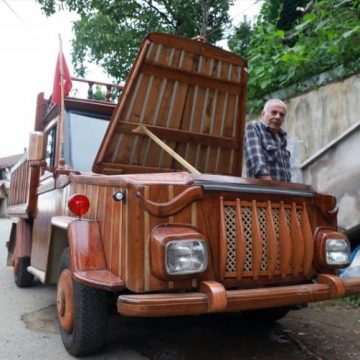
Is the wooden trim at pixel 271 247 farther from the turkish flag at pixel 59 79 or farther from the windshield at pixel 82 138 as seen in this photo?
the turkish flag at pixel 59 79

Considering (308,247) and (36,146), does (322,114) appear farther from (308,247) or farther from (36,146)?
(36,146)

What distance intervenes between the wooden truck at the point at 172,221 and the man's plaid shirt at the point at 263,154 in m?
0.54

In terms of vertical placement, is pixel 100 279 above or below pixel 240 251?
below

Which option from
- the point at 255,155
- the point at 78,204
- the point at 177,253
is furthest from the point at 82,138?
the point at 177,253

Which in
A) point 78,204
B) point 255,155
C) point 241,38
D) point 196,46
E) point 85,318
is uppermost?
point 241,38

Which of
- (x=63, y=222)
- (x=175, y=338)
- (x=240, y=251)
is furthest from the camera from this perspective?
(x=175, y=338)

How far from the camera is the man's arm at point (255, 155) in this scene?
3.81 metres

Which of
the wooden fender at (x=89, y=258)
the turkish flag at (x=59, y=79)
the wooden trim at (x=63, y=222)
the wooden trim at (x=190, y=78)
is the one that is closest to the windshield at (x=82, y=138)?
the turkish flag at (x=59, y=79)

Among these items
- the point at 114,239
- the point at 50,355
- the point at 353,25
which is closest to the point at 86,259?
the point at 114,239

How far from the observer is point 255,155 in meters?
3.88

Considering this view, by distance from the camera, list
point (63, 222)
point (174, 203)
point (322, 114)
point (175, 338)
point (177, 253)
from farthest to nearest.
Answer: point (322, 114) → point (175, 338) → point (63, 222) → point (174, 203) → point (177, 253)

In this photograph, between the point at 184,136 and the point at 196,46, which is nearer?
the point at 196,46

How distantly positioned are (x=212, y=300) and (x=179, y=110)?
2.28 m

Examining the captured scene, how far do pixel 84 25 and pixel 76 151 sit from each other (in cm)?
777
